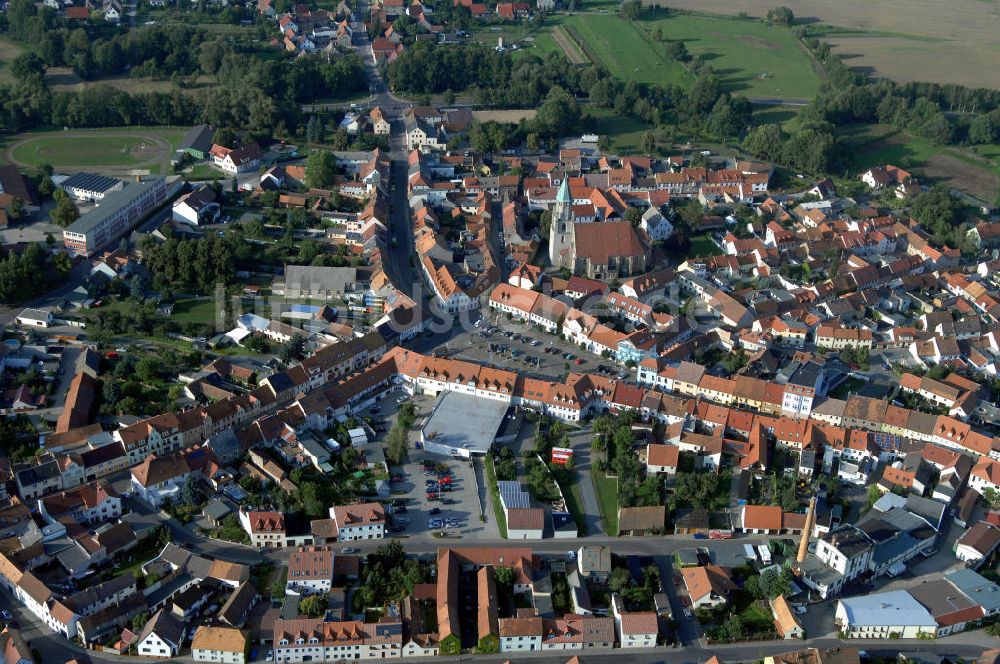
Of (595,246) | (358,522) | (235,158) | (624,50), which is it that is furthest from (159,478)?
(624,50)

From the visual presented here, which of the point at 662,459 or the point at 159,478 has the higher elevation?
the point at 159,478

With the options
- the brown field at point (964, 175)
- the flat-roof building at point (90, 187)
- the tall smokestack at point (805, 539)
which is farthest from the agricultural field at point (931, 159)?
the flat-roof building at point (90, 187)

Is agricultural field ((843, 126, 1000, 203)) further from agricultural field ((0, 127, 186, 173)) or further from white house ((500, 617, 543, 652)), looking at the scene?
white house ((500, 617, 543, 652))

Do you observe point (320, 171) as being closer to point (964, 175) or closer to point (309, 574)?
point (309, 574)

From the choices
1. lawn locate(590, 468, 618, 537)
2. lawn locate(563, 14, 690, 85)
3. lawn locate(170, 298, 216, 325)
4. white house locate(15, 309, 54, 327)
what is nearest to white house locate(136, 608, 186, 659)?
lawn locate(590, 468, 618, 537)

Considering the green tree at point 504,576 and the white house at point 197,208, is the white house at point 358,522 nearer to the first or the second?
the green tree at point 504,576
